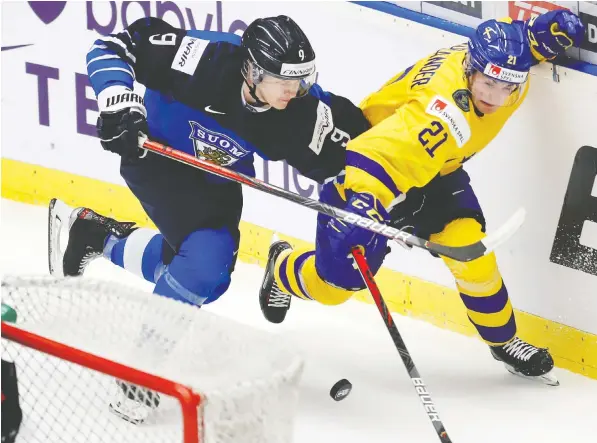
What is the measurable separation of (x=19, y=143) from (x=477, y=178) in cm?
202

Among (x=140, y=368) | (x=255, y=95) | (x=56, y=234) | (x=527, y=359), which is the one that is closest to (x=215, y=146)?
(x=255, y=95)

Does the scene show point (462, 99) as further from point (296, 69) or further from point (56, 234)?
point (56, 234)

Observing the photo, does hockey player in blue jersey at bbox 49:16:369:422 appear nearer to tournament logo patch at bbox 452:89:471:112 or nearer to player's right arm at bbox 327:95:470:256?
player's right arm at bbox 327:95:470:256

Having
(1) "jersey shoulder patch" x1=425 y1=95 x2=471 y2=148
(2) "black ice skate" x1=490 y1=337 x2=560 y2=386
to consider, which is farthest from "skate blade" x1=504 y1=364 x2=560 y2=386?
(1) "jersey shoulder patch" x1=425 y1=95 x2=471 y2=148

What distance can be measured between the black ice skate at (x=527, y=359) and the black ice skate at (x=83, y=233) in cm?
123

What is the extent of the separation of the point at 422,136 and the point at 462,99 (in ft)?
0.57

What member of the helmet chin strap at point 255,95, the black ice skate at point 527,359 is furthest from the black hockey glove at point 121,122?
the black ice skate at point 527,359

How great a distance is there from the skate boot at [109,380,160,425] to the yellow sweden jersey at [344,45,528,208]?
83 cm

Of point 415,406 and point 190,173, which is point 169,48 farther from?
point 415,406

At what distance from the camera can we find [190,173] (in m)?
3.58

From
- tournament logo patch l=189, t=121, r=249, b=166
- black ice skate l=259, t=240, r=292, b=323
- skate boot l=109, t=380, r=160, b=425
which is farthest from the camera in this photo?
black ice skate l=259, t=240, r=292, b=323

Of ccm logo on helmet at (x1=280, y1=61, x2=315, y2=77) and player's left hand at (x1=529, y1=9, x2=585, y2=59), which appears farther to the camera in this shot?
player's left hand at (x1=529, y1=9, x2=585, y2=59)

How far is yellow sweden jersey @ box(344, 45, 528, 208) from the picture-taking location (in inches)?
130

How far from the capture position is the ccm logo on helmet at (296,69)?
10.6 ft
